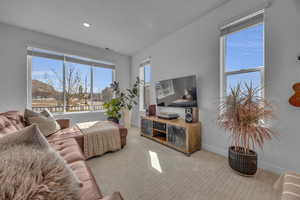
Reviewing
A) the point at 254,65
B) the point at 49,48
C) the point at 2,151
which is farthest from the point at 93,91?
the point at 254,65

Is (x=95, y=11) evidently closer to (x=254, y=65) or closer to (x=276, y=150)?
(x=254, y=65)

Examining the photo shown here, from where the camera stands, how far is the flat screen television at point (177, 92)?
248 centimetres

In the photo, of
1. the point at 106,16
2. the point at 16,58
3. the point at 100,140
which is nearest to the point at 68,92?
the point at 16,58

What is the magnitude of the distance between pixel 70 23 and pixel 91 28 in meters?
0.40

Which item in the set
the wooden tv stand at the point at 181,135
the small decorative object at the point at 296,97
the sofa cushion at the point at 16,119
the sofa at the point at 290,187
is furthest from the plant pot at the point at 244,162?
the sofa cushion at the point at 16,119

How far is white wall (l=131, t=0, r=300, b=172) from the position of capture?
5.01 ft

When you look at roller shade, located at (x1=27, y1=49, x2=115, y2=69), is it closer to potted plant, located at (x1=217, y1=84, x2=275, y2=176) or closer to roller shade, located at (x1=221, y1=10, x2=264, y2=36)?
roller shade, located at (x1=221, y1=10, x2=264, y2=36)

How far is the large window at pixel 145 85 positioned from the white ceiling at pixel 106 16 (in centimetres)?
102

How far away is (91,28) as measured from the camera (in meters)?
2.76

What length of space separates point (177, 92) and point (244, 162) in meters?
1.66

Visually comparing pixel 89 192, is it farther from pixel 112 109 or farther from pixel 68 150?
pixel 112 109

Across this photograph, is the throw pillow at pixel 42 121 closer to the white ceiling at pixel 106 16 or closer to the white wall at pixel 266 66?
the white ceiling at pixel 106 16

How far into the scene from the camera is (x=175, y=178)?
1587 millimetres

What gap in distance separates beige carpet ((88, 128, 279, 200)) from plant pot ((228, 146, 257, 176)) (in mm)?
80
